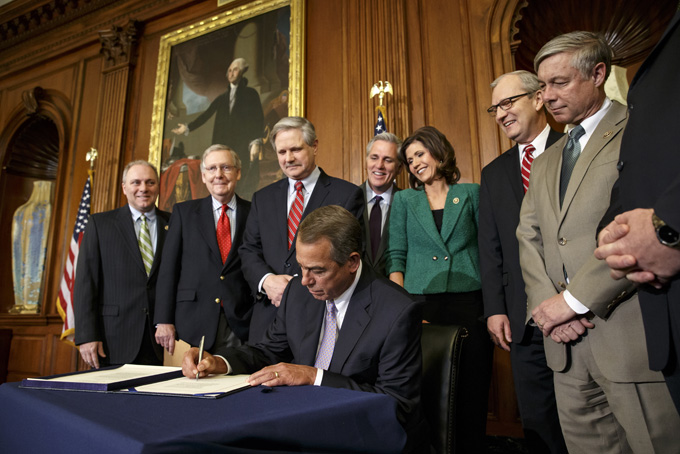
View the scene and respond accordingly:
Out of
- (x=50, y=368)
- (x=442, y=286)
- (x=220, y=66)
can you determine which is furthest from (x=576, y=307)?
Result: (x=50, y=368)

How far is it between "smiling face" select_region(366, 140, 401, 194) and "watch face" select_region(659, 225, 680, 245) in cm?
209

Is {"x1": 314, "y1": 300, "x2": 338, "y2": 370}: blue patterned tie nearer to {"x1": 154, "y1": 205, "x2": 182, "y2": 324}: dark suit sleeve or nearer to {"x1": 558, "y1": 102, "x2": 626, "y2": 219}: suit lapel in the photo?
{"x1": 558, "y1": 102, "x2": 626, "y2": 219}: suit lapel

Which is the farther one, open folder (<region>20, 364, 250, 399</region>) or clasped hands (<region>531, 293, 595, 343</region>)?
clasped hands (<region>531, 293, 595, 343</region>)

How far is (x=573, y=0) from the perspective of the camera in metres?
4.46

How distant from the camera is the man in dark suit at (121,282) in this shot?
10.2 ft

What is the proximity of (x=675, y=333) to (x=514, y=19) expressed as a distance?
13.1 ft

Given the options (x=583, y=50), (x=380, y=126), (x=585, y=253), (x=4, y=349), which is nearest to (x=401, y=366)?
(x=585, y=253)

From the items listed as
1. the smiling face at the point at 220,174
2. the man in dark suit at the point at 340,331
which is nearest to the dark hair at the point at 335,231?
the man in dark suit at the point at 340,331

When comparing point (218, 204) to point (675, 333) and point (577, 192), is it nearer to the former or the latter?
point (577, 192)

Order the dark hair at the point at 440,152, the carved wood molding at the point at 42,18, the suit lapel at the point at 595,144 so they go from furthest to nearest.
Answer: the carved wood molding at the point at 42,18, the dark hair at the point at 440,152, the suit lapel at the point at 595,144

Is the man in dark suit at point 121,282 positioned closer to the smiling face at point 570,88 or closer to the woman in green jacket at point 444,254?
the woman in green jacket at point 444,254

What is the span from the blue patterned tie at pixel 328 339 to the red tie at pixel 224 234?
1.27 metres

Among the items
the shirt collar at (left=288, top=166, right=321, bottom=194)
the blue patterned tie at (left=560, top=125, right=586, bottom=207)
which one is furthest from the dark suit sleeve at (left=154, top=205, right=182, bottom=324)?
the blue patterned tie at (left=560, top=125, right=586, bottom=207)

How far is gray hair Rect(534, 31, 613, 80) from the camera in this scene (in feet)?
5.92
